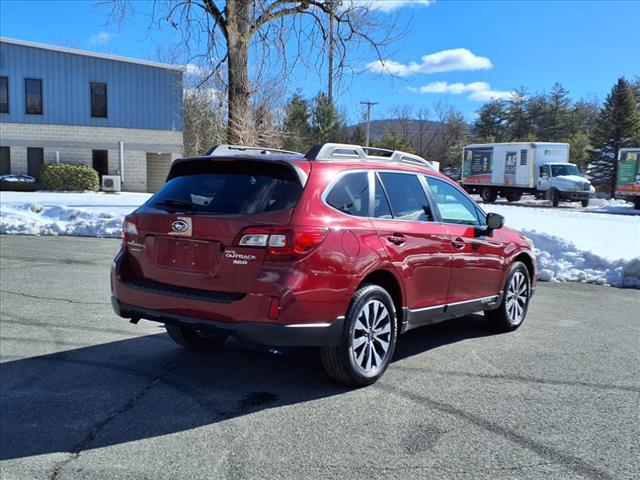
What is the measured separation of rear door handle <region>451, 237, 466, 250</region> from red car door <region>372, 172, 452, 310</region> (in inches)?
4.0

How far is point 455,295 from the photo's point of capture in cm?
538

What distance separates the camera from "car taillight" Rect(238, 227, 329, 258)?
388cm

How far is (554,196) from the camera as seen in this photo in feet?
106

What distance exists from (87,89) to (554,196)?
1064 inches

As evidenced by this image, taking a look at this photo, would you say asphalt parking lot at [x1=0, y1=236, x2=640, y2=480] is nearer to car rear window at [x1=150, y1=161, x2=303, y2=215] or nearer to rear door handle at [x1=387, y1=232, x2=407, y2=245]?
rear door handle at [x1=387, y1=232, x2=407, y2=245]

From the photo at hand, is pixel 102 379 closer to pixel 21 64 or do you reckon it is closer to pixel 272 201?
pixel 272 201

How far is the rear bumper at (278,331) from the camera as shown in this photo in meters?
3.86

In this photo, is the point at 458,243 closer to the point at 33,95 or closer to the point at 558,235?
the point at 558,235

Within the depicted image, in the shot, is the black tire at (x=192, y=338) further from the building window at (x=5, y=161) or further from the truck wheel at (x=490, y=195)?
the truck wheel at (x=490, y=195)

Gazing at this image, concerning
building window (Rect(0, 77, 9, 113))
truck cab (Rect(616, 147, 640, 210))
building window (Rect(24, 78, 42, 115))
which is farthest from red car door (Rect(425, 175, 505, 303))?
building window (Rect(0, 77, 9, 113))

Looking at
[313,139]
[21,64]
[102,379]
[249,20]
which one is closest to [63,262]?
[102,379]

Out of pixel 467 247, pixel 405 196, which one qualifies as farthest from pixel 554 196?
pixel 405 196

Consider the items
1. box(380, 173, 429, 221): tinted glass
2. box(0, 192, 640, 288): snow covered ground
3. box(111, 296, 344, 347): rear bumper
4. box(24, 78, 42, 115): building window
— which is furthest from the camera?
box(24, 78, 42, 115): building window

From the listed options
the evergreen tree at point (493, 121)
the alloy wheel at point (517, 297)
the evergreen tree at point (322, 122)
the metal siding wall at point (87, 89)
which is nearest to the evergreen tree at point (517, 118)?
the evergreen tree at point (493, 121)
